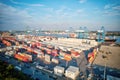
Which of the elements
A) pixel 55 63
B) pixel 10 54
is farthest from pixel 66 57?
pixel 10 54

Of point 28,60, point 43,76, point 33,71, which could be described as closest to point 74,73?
point 43,76

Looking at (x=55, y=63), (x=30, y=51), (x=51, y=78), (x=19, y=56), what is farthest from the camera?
(x=30, y=51)

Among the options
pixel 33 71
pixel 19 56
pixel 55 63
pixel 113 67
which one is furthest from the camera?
pixel 19 56

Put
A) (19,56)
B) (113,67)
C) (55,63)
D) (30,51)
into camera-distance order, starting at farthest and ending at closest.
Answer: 1. (30,51)
2. (19,56)
3. (55,63)
4. (113,67)

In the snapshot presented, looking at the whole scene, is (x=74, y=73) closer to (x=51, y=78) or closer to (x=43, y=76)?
(x=51, y=78)

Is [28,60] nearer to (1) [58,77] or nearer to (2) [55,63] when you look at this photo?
(2) [55,63]

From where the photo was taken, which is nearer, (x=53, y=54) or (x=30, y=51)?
(x=53, y=54)

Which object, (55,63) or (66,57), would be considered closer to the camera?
(55,63)

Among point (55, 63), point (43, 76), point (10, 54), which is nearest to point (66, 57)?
point (55, 63)

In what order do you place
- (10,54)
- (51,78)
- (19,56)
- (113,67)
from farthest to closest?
(10,54), (19,56), (113,67), (51,78)
